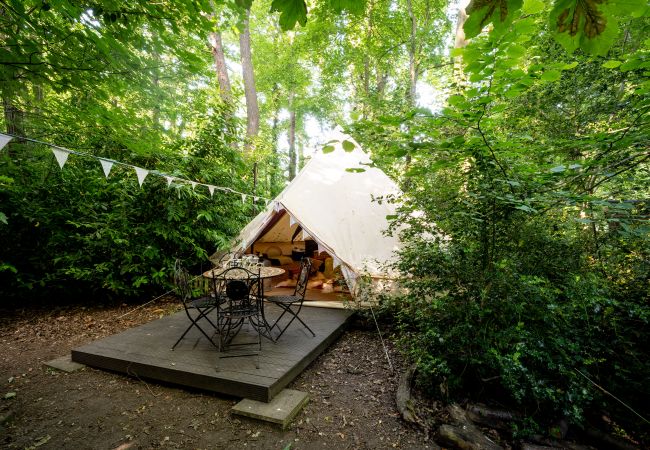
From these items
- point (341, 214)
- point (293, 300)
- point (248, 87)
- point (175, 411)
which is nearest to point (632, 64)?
point (293, 300)

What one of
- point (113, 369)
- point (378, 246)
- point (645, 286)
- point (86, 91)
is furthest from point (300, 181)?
point (645, 286)

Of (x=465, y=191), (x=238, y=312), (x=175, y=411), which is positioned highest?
(x=465, y=191)

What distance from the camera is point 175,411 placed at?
8.43ft

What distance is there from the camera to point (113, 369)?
3.09m

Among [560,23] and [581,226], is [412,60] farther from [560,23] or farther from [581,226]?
[560,23]

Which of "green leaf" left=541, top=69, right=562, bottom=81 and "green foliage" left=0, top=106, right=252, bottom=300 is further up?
"green leaf" left=541, top=69, right=562, bottom=81

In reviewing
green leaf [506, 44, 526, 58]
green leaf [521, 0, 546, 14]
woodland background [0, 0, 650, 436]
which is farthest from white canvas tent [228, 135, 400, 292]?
green leaf [521, 0, 546, 14]

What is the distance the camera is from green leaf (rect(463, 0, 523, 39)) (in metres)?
0.86

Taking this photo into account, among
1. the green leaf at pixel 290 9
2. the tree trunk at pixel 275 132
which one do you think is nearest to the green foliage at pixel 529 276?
the green leaf at pixel 290 9

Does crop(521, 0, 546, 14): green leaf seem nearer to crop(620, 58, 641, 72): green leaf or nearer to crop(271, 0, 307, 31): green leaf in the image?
crop(620, 58, 641, 72): green leaf

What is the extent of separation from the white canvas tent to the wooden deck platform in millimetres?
1175

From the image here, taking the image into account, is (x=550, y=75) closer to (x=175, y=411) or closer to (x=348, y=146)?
(x=348, y=146)

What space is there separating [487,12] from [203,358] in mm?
3432

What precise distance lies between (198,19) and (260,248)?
5455 millimetres
